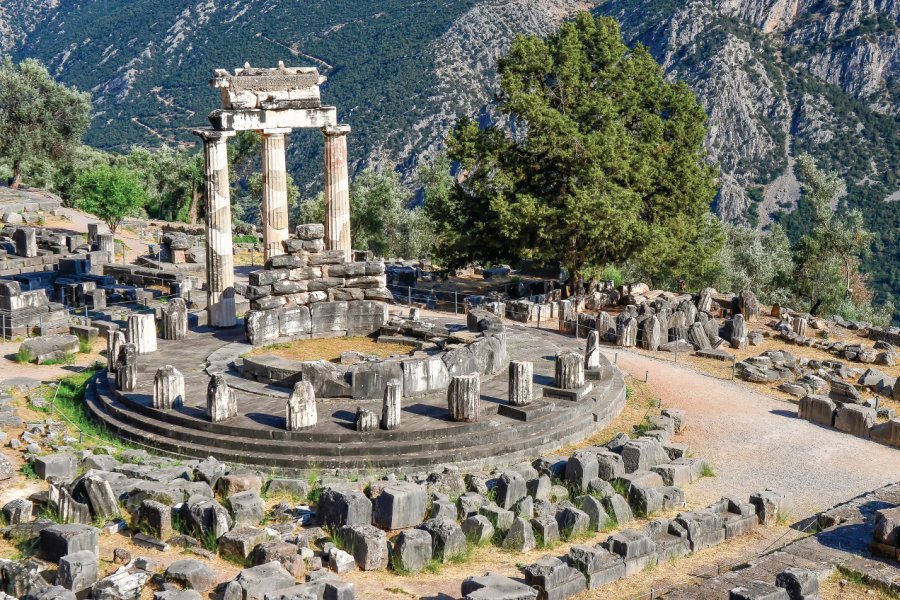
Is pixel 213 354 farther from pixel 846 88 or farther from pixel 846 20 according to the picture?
pixel 846 20

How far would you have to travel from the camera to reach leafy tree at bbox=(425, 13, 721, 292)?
37.2 meters

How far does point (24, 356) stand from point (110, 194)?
76.2 ft

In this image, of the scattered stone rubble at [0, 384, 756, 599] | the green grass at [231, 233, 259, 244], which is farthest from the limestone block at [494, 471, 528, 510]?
the green grass at [231, 233, 259, 244]

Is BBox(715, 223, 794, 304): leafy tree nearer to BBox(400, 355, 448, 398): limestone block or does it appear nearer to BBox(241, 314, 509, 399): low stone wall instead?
BBox(241, 314, 509, 399): low stone wall

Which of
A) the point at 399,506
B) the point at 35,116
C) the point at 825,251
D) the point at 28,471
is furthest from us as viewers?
the point at 35,116

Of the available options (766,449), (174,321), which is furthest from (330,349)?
(766,449)

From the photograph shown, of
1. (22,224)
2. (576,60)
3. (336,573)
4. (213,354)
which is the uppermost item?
(576,60)

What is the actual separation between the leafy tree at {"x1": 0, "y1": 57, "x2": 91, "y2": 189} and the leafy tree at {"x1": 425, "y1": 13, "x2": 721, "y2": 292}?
35378mm

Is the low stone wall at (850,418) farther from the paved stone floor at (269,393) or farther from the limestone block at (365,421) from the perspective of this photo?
the limestone block at (365,421)

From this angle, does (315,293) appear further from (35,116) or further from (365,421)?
(35,116)

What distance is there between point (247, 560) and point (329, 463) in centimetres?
435

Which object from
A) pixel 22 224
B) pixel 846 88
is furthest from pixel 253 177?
pixel 846 88

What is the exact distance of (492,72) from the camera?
330ft

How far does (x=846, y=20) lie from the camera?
10381 centimetres
